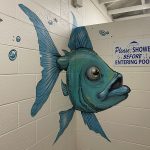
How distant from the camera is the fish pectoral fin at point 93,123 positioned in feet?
5.96

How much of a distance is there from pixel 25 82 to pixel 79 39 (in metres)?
0.80

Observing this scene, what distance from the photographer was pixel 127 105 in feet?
5.55

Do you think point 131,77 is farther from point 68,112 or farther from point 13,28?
point 13,28

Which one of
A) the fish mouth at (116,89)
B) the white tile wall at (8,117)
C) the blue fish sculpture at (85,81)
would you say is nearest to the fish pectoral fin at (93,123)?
the blue fish sculpture at (85,81)

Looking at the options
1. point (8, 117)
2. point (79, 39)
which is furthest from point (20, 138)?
point (79, 39)

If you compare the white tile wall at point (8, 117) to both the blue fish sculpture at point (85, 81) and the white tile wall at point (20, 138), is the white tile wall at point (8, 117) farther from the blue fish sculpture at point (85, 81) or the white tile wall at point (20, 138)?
the blue fish sculpture at point (85, 81)

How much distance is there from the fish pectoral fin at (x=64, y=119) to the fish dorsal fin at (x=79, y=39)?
621mm

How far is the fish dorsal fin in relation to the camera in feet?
6.04

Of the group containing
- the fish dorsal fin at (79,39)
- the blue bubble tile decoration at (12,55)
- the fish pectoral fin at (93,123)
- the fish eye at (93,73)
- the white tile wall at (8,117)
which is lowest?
the fish pectoral fin at (93,123)

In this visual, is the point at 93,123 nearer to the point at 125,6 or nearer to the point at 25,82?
the point at 25,82

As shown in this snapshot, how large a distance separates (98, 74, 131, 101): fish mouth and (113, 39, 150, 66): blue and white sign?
0.14 m

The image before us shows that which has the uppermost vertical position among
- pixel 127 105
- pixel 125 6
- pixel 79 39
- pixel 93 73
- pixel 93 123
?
pixel 125 6

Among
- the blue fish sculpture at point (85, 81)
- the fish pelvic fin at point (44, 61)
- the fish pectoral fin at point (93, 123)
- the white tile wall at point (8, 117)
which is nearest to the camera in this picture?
the white tile wall at point (8, 117)

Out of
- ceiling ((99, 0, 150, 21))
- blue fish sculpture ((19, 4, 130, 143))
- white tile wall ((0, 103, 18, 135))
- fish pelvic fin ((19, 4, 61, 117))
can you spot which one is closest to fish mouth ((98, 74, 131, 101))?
blue fish sculpture ((19, 4, 130, 143))
